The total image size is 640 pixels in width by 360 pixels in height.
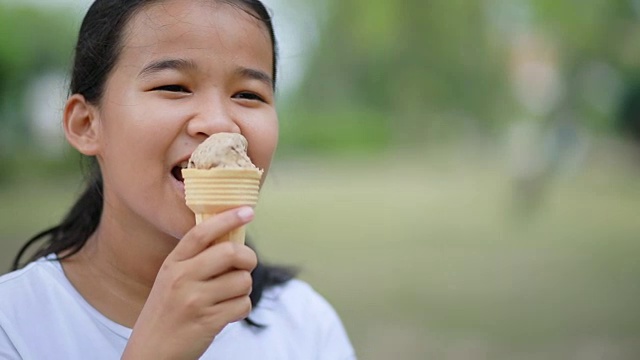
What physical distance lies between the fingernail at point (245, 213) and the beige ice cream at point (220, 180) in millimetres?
24

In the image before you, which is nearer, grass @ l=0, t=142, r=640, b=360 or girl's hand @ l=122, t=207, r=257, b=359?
girl's hand @ l=122, t=207, r=257, b=359

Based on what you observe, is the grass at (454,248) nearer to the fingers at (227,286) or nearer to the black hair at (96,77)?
the black hair at (96,77)

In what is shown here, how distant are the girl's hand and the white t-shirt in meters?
0.30

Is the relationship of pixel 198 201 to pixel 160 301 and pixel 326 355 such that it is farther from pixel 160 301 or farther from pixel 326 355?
pixel 326 355

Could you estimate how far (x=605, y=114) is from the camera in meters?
7.46

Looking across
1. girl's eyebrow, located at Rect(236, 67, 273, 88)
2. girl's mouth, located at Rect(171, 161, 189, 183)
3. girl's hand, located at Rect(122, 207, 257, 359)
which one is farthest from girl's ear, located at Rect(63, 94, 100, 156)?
girl's hand, located at Rect(122, 207, 257, 359)

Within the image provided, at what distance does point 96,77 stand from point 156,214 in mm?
406

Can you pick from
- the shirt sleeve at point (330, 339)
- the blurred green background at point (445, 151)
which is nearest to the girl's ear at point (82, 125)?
the shirt sleeve at point (330, 339)

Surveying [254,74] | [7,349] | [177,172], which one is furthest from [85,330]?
[254,74]

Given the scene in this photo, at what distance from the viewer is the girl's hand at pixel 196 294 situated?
1.53 m

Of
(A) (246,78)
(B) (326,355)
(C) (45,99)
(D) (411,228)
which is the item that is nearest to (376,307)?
(D) (411,228)

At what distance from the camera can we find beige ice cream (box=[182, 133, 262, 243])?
1543 millimetres

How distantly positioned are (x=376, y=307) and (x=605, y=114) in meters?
2.75

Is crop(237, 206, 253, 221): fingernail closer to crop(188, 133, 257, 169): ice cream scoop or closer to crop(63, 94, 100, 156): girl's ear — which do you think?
crop(188, 133, 257, 169): ice cream scoop
